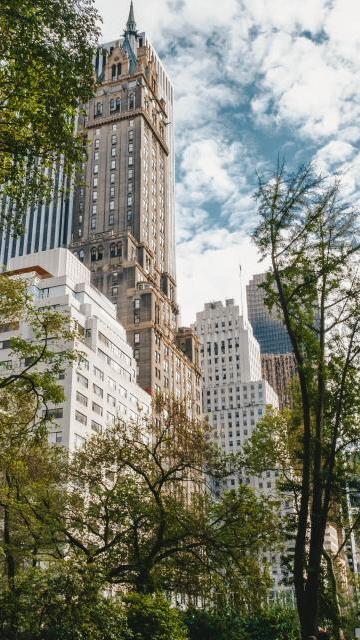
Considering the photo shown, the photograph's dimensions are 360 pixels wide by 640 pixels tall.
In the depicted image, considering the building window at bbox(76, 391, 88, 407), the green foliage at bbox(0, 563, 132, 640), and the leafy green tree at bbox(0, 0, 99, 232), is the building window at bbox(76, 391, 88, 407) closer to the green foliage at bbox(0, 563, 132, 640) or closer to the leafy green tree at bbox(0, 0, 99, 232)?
the green foliage at bbox(0, 563, 132, 640)

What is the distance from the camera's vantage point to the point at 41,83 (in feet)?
54.4

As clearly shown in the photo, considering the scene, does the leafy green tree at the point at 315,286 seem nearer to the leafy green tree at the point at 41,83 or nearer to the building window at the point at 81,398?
the leafy green tree at the point at 41,83

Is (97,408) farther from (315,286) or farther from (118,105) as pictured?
(118,105)

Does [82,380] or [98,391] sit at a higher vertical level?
[82,380]

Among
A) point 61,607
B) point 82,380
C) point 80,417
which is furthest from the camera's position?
point 82,380

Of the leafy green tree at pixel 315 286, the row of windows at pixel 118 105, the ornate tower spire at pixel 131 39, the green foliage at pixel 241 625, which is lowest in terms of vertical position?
the green foliage at pixel 241 625

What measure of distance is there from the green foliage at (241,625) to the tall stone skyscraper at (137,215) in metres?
73.6

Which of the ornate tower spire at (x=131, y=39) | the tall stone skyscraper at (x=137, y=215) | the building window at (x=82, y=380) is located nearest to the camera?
the building window at (x=82, y=380)

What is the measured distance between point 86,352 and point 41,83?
185 ft

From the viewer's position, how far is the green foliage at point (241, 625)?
30984 millimetres

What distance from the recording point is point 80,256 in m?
129

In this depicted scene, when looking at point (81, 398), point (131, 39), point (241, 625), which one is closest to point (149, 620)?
point (241, 625)

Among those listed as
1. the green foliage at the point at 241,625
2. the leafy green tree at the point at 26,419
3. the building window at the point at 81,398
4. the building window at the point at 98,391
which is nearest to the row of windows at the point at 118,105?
the building window at the point at 98,391

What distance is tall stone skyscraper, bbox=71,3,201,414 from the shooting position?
118375 millimetres
